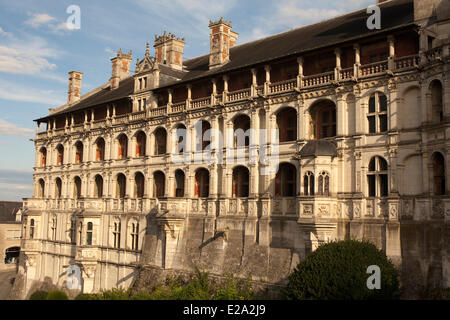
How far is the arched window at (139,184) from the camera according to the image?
4338cm

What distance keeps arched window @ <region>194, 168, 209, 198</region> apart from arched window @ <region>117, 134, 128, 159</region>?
10149mm

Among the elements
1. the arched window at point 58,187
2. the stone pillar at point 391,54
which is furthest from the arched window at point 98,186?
the stone pillar at point 391,54

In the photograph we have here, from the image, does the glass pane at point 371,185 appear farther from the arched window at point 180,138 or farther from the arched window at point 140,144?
the arched window at point 140,144

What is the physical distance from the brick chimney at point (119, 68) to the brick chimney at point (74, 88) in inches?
235

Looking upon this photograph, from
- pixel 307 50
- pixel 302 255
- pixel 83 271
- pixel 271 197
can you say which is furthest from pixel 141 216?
pixel 307 50

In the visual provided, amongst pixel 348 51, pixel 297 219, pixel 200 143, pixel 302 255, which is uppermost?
pixel 348 51

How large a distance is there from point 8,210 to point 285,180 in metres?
58.3

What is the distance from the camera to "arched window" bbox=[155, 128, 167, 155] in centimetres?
4194

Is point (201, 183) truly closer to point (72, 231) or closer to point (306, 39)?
point (306, 39)

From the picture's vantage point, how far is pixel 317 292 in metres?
22.3

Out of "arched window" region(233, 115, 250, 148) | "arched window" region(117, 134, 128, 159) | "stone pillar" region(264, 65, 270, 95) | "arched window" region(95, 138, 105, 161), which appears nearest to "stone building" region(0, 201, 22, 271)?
"arched window" region(95, 138, 105, 161)

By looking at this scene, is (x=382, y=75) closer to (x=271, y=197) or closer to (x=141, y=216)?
(x=271, y=197)

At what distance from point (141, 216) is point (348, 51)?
22308 mm

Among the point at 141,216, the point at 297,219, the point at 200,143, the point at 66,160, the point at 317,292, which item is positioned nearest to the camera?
the point at 317,292
